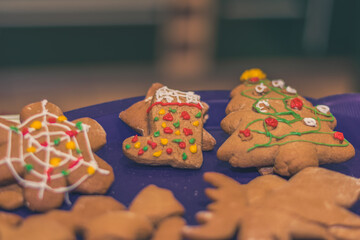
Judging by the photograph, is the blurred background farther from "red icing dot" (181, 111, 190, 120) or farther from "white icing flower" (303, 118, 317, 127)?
"white icing flower" (303, 118, 317, 127)

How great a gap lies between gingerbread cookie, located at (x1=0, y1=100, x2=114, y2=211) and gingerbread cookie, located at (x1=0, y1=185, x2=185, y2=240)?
0.22 feet

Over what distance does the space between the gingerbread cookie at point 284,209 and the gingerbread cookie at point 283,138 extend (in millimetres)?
76

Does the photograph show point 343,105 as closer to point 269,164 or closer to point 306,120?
point 306,120

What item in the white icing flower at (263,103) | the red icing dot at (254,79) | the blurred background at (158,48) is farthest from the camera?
the blurred background at (158,48)

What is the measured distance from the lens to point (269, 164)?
113 centimetres

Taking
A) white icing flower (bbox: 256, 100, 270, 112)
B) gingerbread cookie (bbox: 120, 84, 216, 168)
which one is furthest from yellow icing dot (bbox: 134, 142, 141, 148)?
white icing flower (bbox: 256, 100, 270, 112)

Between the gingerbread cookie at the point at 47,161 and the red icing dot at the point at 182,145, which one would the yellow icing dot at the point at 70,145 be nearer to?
the gingerbread cookie at the point at 47,161

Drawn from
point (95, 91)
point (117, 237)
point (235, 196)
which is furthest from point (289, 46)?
point (117, 237)

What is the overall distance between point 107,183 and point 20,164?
0.19m

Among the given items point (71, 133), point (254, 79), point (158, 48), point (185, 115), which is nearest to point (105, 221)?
point (71, 133)

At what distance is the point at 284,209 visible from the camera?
901 mm

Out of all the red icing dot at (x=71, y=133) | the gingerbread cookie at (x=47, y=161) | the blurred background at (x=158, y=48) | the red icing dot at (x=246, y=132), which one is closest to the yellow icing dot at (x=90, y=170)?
the gingerbread cookie at (x=47, y=161)

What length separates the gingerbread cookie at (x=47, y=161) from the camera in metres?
0.99

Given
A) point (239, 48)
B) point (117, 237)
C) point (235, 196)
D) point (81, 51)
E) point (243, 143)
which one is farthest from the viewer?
point (239, 48)
